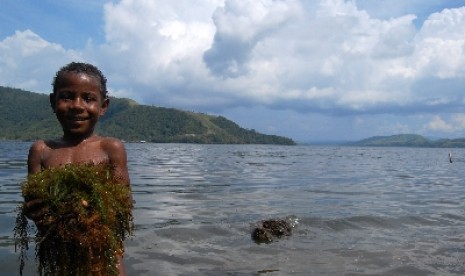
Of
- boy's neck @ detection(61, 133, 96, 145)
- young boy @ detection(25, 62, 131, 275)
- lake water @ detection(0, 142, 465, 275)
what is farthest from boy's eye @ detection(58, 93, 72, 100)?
lake water @ detection(0, 142, 465, 275)

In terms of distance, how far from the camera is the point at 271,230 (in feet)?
39.8

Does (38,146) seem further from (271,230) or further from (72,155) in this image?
(271,230)

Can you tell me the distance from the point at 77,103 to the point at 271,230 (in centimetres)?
890

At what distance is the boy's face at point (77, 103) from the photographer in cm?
406

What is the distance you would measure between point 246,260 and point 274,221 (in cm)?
297

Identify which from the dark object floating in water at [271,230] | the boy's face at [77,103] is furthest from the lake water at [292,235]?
the boy's face at [77,103]

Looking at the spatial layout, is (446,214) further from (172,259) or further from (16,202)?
(16,202)

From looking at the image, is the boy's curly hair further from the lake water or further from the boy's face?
the lake water

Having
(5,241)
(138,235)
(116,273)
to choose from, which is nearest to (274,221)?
(138,235)

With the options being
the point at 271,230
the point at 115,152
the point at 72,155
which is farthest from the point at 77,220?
the point at 271,230

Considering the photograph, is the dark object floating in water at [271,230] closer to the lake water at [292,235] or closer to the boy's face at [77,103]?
the lake water at [292,235]

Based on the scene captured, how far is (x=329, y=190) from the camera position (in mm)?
25062

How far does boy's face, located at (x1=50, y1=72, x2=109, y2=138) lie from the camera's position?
4.06 meters

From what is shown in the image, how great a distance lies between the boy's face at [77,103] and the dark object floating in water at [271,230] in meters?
8.08
